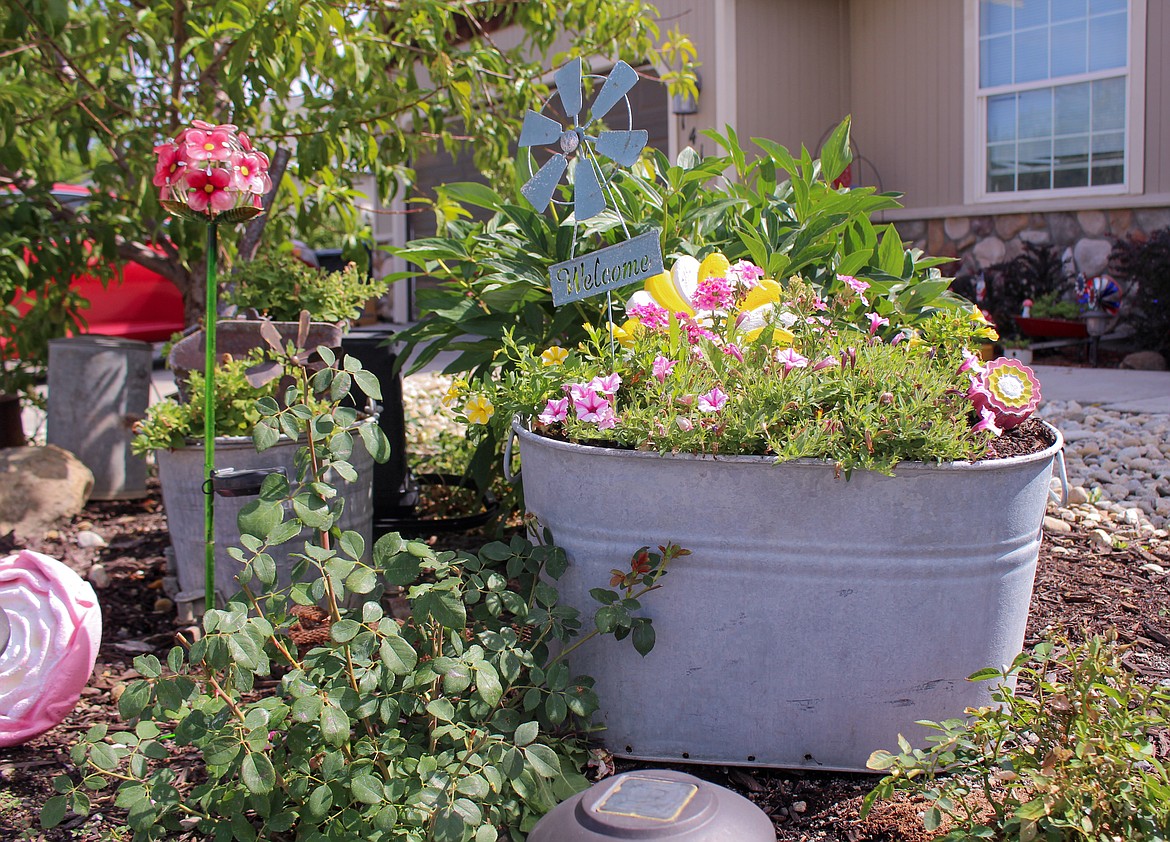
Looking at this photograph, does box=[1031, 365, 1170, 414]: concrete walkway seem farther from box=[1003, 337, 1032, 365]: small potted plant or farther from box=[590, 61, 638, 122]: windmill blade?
box=[590, 61, 638, 122]: windmill blade

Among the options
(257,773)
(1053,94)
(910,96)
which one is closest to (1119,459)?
(257,773)

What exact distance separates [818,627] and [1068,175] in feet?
20.5

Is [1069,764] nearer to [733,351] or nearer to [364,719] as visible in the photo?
[733,351]

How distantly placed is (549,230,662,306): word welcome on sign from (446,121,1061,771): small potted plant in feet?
0.54

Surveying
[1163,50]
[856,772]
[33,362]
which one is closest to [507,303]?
[856,772]

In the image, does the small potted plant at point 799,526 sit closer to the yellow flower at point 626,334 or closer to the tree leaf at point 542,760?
the yellow flower at point 626,334

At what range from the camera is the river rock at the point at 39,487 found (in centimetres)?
366

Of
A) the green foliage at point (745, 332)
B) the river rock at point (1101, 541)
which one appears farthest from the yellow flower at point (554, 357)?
the river rock at point (1101, 541)

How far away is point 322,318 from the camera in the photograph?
3.36m

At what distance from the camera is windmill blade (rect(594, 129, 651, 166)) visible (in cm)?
213

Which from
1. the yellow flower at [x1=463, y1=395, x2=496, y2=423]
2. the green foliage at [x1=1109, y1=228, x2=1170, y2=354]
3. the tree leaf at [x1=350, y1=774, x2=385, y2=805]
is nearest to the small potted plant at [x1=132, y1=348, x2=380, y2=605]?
the yellow flower at [x1=463, y1=395, x2=496, y2=423]

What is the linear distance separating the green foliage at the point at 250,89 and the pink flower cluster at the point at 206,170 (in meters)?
0.83

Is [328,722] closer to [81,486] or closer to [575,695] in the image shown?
[575,695]

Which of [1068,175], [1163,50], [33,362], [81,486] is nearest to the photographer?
[81,486]
